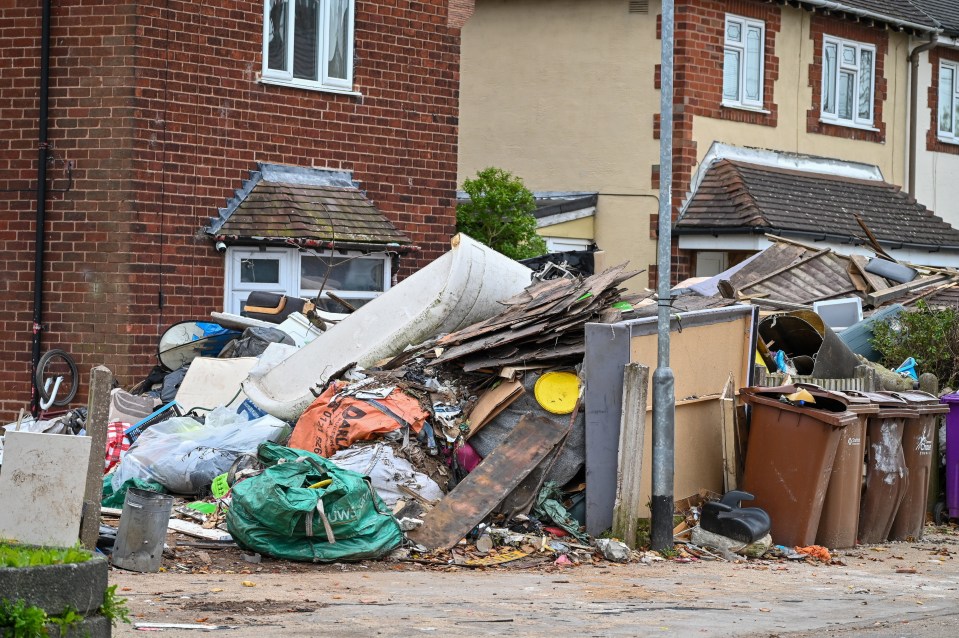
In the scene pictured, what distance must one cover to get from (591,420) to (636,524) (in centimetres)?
86

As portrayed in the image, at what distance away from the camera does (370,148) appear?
1638 cm

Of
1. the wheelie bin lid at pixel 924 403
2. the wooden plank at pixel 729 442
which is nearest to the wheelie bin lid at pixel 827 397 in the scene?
the wooden plank at pixel 729 442

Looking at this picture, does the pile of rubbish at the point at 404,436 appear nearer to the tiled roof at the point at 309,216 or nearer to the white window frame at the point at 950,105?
the tiled roof at the point at 309,216

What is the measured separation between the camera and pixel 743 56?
21.4 meters

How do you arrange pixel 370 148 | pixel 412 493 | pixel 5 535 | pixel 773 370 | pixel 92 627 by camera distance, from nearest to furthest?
pixel 92 627
pixel 5 535
pixel 412 493
pixel 773 370
pixel 370 148

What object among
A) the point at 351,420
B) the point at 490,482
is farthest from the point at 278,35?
the point at 490,482

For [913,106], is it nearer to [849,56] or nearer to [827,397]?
[849,56]

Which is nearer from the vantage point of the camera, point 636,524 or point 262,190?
point 636,524

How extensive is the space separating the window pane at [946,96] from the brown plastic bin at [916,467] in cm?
1415

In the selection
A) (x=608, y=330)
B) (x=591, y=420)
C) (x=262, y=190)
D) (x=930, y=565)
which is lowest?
(x=930, y=565)

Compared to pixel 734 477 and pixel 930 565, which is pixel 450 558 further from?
pixel 930 565

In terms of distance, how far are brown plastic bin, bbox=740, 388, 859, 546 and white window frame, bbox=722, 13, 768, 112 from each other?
10932 mm

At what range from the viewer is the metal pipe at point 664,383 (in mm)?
10461

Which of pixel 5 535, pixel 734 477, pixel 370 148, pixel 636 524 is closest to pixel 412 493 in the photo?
pixel 636 524
